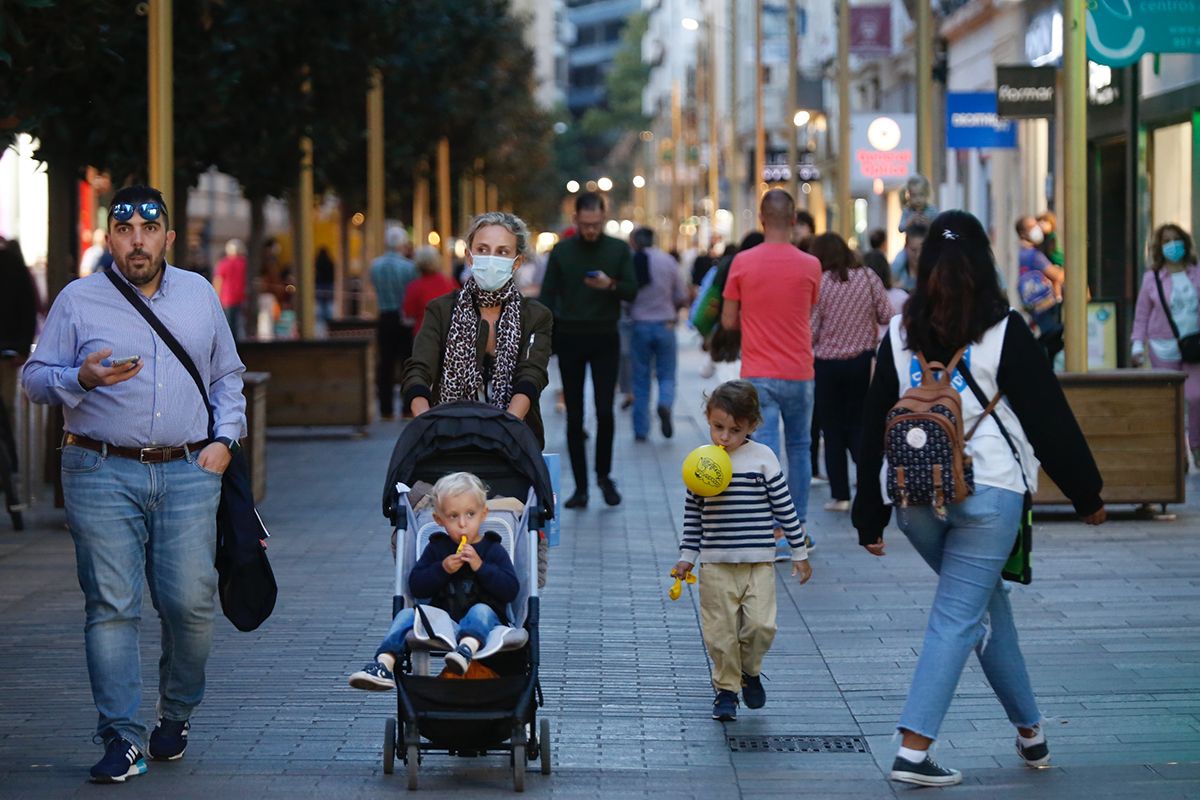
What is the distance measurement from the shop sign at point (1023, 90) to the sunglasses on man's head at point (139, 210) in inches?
478

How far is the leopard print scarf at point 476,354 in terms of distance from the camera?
7938mm

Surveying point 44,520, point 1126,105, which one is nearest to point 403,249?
point 1126,105

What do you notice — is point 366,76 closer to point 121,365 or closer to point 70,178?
point 70,178

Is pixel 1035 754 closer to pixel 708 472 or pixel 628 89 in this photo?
pixel 708 472

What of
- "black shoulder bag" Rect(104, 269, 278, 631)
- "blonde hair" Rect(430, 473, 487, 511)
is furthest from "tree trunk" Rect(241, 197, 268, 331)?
"blonde hair" Rect(430, 473, 487, 511)

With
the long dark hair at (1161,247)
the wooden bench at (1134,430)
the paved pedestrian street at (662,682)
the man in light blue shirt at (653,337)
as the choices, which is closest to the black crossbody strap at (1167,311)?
the long dark hair at (1161,247)

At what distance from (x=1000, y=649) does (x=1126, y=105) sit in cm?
1844

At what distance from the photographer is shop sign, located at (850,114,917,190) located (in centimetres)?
2727

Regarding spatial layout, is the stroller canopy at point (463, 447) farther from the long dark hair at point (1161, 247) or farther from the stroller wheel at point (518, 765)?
the long dark hair at point (1161, 247)

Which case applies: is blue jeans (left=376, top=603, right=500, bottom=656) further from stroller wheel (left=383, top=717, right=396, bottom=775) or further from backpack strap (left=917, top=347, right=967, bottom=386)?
backpack strap (left=917, top=347, right=967, bottom=386)

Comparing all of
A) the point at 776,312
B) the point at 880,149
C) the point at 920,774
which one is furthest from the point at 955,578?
the point at 880,149

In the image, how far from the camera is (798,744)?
7340 mm

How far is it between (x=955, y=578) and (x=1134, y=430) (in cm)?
676

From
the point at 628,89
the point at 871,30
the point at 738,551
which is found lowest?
the point at 738,551
